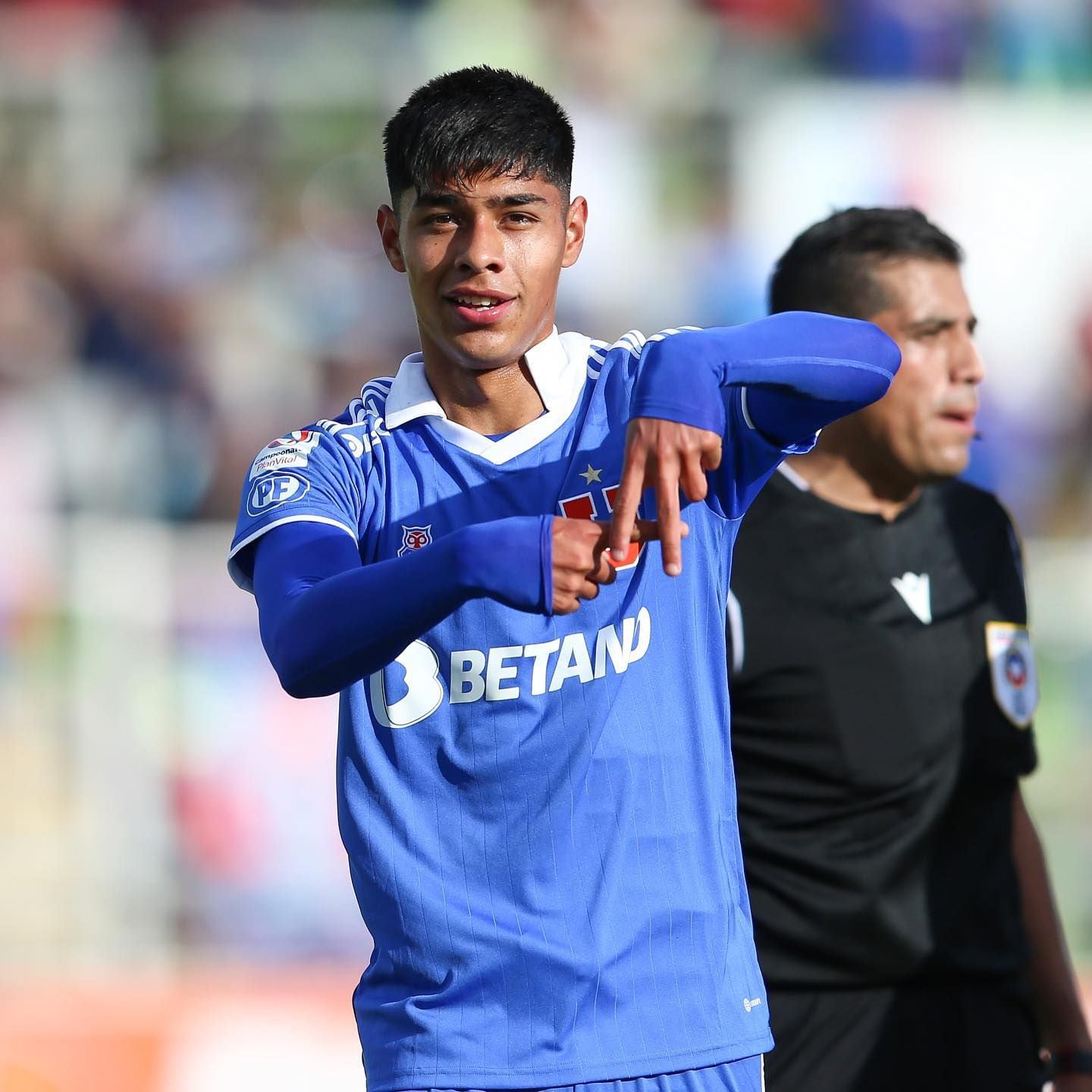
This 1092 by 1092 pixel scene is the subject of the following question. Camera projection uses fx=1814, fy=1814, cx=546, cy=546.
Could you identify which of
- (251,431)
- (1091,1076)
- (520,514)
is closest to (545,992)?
(520,514)

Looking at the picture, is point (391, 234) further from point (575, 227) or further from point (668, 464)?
point (668, 464)

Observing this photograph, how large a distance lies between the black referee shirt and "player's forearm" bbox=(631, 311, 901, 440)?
36.0 inches

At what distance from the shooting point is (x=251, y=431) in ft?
26.0

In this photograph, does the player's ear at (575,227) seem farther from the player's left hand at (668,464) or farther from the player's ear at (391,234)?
the player's left hand at (668,464)

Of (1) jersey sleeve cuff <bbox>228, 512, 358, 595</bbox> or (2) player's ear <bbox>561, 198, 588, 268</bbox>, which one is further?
(2) player's ear <bbox>561, 198, 588, 268</bbox>

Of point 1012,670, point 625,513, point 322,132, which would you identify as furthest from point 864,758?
point 322,132

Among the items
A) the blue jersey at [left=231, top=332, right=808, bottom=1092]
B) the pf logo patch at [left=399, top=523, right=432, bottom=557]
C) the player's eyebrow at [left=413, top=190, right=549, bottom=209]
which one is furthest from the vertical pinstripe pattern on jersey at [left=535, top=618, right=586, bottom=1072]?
the player's eyebrow at [left=413, top=190, right=549, bottom=209]

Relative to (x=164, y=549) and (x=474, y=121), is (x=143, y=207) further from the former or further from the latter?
(x=474, y=121)

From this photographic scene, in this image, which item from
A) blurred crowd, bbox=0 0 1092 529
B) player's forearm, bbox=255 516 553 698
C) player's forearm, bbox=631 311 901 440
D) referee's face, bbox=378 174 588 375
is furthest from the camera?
blurred crowd, bbox=0 0 1092 529

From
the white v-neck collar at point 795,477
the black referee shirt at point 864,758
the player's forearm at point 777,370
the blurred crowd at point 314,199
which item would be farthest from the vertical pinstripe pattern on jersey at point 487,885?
the blurred crowd at point 314,199

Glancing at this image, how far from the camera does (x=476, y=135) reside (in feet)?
8.48

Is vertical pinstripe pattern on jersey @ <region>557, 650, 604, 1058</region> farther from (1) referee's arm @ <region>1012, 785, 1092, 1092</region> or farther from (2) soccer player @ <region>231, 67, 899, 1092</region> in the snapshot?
(1) referee's arm @ <region>1012, 785, 1092, 1092</region>

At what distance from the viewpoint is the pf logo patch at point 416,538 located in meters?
2.58

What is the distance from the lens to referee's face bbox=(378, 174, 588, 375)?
2.57 m
